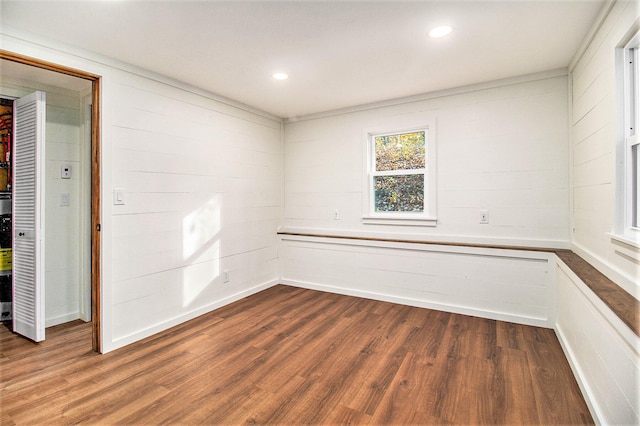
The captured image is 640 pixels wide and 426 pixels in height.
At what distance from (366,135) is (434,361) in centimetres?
268

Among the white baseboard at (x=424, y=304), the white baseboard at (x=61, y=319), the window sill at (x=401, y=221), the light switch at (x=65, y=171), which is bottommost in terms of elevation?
Result: the white baseboard at (x=61, y=319)

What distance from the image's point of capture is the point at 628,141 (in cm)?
183

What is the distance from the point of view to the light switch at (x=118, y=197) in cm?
274

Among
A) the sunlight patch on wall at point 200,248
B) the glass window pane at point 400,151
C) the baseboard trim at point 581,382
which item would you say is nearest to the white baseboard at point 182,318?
the sunlight patch on wall at point 200,248

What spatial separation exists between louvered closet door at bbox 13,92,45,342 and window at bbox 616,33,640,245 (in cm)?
428

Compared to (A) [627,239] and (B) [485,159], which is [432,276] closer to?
(B) [485,159]

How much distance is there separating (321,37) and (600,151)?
81.3 inches

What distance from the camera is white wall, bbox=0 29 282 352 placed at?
270 centimetres

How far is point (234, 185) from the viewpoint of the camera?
155 inches

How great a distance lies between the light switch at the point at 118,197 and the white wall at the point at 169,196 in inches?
1.1

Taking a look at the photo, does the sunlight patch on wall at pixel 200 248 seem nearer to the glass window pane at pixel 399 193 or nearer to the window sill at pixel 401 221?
the window sill at pixel 401 221

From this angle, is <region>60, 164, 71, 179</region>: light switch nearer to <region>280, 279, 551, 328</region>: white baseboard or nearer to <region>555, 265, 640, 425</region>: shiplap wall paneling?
<region>280, 279, 551, 328</region>: white baseboard

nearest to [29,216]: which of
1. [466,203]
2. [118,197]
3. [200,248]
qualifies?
[118,197]

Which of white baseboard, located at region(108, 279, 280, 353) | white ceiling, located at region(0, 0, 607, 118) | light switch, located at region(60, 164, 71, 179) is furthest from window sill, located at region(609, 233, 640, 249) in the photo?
light switch, located at region(60, 164, 71, 179)
